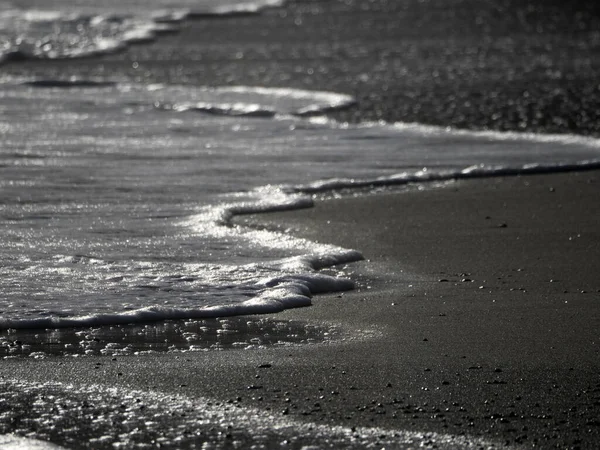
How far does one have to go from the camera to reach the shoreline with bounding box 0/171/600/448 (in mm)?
3943

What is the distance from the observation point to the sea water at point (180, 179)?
5.47m

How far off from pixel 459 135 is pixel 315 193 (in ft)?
9.40

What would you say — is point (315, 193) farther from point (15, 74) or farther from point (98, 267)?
point (15, 74)

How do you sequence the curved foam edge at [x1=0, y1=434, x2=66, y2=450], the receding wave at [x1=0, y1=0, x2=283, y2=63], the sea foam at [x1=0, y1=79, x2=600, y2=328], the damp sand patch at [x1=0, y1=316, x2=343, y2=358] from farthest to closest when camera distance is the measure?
the receding wave at [x1=0, y1=0, x2=283, y2=63]
the sea foam at [x1=0, y1=79, x2=600, y2=328]
the damp sand patch at [x1=0, y1=316, x2=343, y2=358]
the curved foam edge at [x1=0, y1=434, x2=66, y2=450]

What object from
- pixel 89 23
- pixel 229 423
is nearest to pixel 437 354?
pixel 229 423

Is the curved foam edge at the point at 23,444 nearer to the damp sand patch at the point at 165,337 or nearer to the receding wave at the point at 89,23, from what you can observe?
the damp sand patch at the point at 165,337

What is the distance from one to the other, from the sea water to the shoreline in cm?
39

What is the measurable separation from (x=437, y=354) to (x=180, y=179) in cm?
413

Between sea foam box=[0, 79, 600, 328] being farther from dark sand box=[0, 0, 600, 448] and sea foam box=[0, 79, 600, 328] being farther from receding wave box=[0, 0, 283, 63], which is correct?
receding wave box=[0, 0, 283, 63]

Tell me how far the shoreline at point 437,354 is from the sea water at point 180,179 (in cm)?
39

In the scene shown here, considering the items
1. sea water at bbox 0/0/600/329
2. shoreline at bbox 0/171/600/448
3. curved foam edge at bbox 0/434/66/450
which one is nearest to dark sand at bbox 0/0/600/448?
shoreline at bbox 0/171/600/448

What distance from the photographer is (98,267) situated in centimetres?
592

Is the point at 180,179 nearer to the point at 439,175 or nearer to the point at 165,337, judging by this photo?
the point at 439,175

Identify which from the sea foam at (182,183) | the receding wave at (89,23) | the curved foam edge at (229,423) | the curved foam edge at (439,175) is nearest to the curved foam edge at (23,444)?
the curved foam edge at (229,423)
